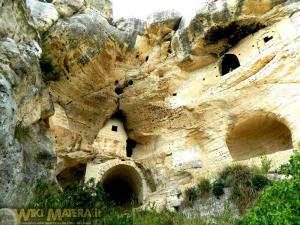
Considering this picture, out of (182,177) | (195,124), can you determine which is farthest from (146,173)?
(195,124)

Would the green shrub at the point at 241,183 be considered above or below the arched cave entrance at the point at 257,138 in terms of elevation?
below

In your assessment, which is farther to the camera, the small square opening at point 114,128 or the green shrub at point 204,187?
the small square opening at point 114,128

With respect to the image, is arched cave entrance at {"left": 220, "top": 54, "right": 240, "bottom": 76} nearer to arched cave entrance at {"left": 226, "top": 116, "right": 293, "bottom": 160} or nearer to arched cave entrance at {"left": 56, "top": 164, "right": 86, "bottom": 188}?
arched cave entrance at {"left": 226, "top": 116, "right": 293, "bottom": 160}

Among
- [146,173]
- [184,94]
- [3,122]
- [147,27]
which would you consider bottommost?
[3,122]

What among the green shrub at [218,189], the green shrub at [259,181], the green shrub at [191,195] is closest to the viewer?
the green shrub at [259,181]

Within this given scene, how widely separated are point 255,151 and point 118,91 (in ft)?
21.8

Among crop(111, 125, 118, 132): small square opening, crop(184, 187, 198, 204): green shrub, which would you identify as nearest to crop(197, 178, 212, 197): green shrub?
crop(184, 187, 198, 204): green shrub

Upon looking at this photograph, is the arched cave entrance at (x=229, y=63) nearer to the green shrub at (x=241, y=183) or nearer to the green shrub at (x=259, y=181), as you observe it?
the green shrub at (x=241, y=183)

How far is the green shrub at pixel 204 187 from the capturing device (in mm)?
10672

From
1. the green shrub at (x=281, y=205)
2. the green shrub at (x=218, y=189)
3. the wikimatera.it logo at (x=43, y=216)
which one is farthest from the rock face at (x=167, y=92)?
the green shrub at (x=281, y=205)

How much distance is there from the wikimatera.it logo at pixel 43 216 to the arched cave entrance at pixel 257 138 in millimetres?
7534

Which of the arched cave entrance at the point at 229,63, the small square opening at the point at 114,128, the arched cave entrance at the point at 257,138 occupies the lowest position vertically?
the arched cave entrance at the point at 257,138

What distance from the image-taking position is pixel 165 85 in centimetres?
1509

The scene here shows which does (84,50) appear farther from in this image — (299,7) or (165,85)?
(299,7)
